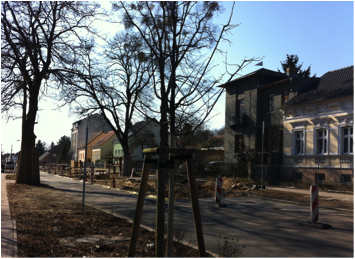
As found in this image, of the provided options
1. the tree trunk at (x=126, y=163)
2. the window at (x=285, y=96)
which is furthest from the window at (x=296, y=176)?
the tree trunk at (x=126, y=163)

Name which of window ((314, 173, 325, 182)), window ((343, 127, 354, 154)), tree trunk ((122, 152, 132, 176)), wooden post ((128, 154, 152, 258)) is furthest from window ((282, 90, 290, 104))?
wooden post ((128, 154, 152, 258))

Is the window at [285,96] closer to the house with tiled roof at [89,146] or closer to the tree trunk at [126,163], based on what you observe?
the tree trunk at [126,163]

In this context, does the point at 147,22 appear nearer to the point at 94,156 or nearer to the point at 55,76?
the point at 55,76

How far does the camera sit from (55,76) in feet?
55.4

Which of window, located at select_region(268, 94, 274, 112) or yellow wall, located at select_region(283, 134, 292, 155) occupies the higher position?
window, located at select_region(268, 94, 274, 112)

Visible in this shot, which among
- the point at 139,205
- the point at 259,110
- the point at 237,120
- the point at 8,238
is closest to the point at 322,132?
the point at 259,110

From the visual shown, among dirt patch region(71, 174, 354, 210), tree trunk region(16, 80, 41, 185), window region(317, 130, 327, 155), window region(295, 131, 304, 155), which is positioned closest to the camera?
dirt patch region(71, 174, 354, 210)

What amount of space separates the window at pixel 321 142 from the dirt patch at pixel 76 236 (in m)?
18.3

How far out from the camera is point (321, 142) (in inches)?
942

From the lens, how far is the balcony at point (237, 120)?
103 ft

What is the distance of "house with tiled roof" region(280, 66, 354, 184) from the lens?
2161 cm

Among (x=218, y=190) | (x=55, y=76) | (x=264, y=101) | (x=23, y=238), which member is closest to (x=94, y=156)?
(x=264, y=101)

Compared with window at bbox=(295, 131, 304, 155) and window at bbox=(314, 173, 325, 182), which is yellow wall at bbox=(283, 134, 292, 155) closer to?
window at bbox=(295, 131, 304, 155)

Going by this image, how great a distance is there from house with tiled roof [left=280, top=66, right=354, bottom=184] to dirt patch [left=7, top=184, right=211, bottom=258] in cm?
1736
